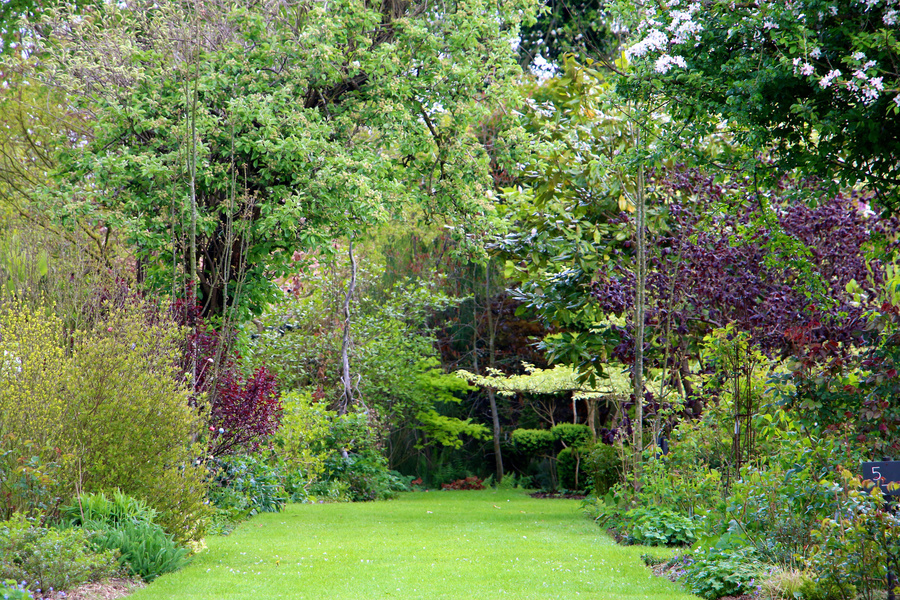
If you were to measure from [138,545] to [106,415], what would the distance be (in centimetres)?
105

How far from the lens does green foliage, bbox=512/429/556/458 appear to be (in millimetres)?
16266

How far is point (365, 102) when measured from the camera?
428 inches

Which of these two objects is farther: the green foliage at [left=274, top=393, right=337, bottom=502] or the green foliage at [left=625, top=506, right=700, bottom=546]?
the green foliage at [left=274, top=393, right=337, bottom=502]

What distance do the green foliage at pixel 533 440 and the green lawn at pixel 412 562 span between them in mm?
5181

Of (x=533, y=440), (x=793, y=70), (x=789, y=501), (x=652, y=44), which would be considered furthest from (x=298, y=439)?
(x=793, y=70)

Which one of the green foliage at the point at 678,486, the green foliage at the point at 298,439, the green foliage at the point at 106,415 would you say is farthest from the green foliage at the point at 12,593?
the green foliage at the point at 298,439

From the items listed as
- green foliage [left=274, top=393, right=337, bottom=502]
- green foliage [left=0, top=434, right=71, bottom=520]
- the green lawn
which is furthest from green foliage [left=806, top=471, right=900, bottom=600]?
green foliage [left=274, top=393, right=337, bottom=502]

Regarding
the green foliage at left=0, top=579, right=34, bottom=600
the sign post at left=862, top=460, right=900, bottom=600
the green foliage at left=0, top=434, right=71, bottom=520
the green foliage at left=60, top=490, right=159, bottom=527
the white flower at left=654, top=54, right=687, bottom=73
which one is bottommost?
the green foliage at left=0, top=579, right=34, bottom=600

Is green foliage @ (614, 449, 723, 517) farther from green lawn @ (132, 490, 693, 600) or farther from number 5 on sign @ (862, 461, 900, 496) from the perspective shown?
number 5 on sign @ (862, 461, 900, 496)

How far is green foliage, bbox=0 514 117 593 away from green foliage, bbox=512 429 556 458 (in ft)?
38.6

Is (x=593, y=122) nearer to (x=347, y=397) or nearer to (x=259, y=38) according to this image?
(x=259, y=38)

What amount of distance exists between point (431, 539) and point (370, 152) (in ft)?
16.3

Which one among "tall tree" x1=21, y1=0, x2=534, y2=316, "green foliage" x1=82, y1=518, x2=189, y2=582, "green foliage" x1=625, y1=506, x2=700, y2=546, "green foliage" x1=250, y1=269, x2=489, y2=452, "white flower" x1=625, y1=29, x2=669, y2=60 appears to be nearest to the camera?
"white flower" x1=625, y1=29, x2=669, y2=60

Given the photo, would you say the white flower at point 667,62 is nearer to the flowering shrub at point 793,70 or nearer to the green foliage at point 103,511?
the flowering shrub at point 793,70
